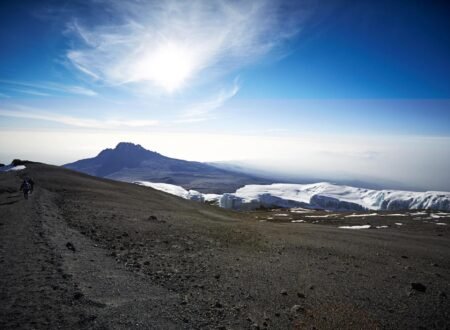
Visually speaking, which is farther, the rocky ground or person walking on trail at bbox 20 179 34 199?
person walking on trail at bbox 20 179 34 199

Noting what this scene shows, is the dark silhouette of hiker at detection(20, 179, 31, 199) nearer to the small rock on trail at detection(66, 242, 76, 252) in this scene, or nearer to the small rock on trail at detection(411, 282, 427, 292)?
the small rock on trail at detection(66, 242, 76, 252)

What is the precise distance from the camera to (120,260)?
12.7 metres

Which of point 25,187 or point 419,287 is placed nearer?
point 419,287

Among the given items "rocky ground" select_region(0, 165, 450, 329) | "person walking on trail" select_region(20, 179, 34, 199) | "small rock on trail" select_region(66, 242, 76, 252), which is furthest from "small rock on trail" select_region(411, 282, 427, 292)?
"person walking on trail" select_region(20, 179, 34, 199)

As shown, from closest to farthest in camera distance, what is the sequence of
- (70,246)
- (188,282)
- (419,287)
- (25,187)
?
(188,282) → (70,246) → (419,287) → (25,187)

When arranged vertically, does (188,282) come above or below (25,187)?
below

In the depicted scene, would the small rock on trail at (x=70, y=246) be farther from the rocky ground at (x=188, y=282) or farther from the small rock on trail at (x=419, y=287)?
the small rock on trail at (x=419, y=287)

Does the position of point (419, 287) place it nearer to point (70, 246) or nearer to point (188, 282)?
point (188, 282)

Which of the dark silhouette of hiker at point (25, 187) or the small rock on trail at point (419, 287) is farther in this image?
the dark silhouette of hiker at point (25, 187)

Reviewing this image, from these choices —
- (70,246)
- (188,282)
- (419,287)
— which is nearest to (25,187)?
(70,246)

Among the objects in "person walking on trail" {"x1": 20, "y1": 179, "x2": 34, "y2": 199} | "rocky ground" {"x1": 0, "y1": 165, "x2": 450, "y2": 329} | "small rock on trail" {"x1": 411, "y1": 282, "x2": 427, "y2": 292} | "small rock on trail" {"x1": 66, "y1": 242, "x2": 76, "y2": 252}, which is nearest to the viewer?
"rocky ground" {"x1": 0, "y1": 165, "x2": 450, "y2": 329}

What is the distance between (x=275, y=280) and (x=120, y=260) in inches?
296

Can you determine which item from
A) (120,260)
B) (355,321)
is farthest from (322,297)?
(120,260)

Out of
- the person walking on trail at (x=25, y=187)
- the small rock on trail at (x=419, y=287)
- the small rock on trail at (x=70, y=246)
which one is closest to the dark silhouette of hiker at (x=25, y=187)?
the person walking on trail at (x=25, y=187)
